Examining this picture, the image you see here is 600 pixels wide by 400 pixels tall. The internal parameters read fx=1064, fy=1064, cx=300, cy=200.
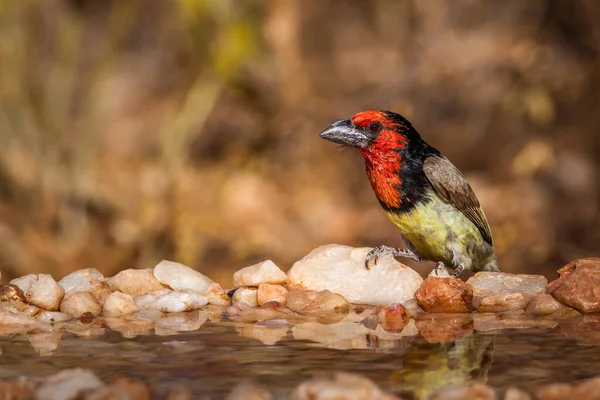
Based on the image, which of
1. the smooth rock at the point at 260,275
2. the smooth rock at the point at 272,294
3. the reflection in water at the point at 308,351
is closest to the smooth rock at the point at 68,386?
the reflection in water at the point at 308,351

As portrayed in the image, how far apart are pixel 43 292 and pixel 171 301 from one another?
54 cm

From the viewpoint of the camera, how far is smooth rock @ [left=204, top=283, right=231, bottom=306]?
A: 4.77 meters

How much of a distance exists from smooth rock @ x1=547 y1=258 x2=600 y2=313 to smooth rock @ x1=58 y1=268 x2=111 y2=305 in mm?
1971

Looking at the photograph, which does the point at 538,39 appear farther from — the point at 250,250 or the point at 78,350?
the point at 78,350

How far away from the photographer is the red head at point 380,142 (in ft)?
17.7

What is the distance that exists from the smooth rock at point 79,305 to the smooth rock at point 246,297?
63 cm

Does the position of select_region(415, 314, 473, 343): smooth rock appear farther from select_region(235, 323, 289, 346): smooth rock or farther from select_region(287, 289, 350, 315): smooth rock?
select_region(235, 323, 289, 346): smooth rock

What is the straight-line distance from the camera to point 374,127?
549 cm

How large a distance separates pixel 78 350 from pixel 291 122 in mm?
8851

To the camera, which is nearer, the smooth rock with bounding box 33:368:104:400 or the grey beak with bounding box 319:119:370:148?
the smooth rock with bounding box 33:368:104:400

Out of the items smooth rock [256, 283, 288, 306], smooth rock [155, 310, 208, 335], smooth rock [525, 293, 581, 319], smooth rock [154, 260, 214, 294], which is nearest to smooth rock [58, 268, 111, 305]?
smooth rock [154, 260, 214, 294]

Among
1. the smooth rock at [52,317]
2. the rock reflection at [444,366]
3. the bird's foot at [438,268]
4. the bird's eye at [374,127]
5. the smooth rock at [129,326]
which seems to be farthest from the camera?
the bird's eye at [374,127]

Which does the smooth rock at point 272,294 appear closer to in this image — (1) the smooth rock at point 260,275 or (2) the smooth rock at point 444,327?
(1) the smooth rock at point 260,275

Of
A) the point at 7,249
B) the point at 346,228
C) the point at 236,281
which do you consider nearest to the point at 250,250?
the point at 346,228
